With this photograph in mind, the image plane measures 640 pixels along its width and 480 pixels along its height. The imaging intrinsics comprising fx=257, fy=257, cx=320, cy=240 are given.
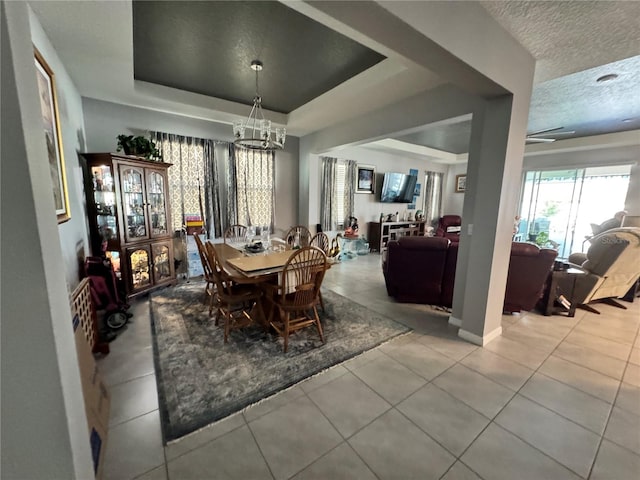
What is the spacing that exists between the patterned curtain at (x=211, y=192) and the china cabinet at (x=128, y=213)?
75 centimetres

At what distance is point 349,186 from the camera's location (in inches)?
240

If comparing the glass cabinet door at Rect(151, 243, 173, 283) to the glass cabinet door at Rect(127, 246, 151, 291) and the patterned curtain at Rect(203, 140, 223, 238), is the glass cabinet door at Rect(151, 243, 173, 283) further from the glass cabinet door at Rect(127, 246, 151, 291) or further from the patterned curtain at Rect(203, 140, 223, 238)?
the patterned curtain at Rect(203, 140, 223, 238)

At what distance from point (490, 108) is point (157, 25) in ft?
9.66

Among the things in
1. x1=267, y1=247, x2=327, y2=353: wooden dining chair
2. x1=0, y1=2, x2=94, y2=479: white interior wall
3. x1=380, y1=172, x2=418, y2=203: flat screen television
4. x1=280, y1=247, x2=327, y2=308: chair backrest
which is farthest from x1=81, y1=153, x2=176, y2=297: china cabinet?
x1=380, y1=172, x2=418, y2=203: flat screen television

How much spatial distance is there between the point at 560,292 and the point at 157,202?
5470 millimetres

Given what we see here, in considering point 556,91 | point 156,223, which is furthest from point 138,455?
point 556,91

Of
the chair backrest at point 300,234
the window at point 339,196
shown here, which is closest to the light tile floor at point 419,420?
the chair backrest at point 300,234

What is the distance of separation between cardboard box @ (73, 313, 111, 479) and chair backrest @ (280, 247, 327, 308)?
1325 mm

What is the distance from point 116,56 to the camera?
2.31 metres

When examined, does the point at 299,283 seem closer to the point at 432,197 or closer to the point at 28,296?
the point at 28,296

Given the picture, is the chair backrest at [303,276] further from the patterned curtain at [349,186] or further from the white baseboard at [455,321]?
the patterned curtain at [349,186]

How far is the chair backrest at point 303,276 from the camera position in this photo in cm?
221

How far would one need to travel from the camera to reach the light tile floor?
1364mm

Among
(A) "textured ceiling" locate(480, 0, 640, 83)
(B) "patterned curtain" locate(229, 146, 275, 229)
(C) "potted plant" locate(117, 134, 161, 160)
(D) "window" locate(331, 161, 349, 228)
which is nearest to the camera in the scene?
(A) "textured ceiling" locate(480, 0, 640, 83)
